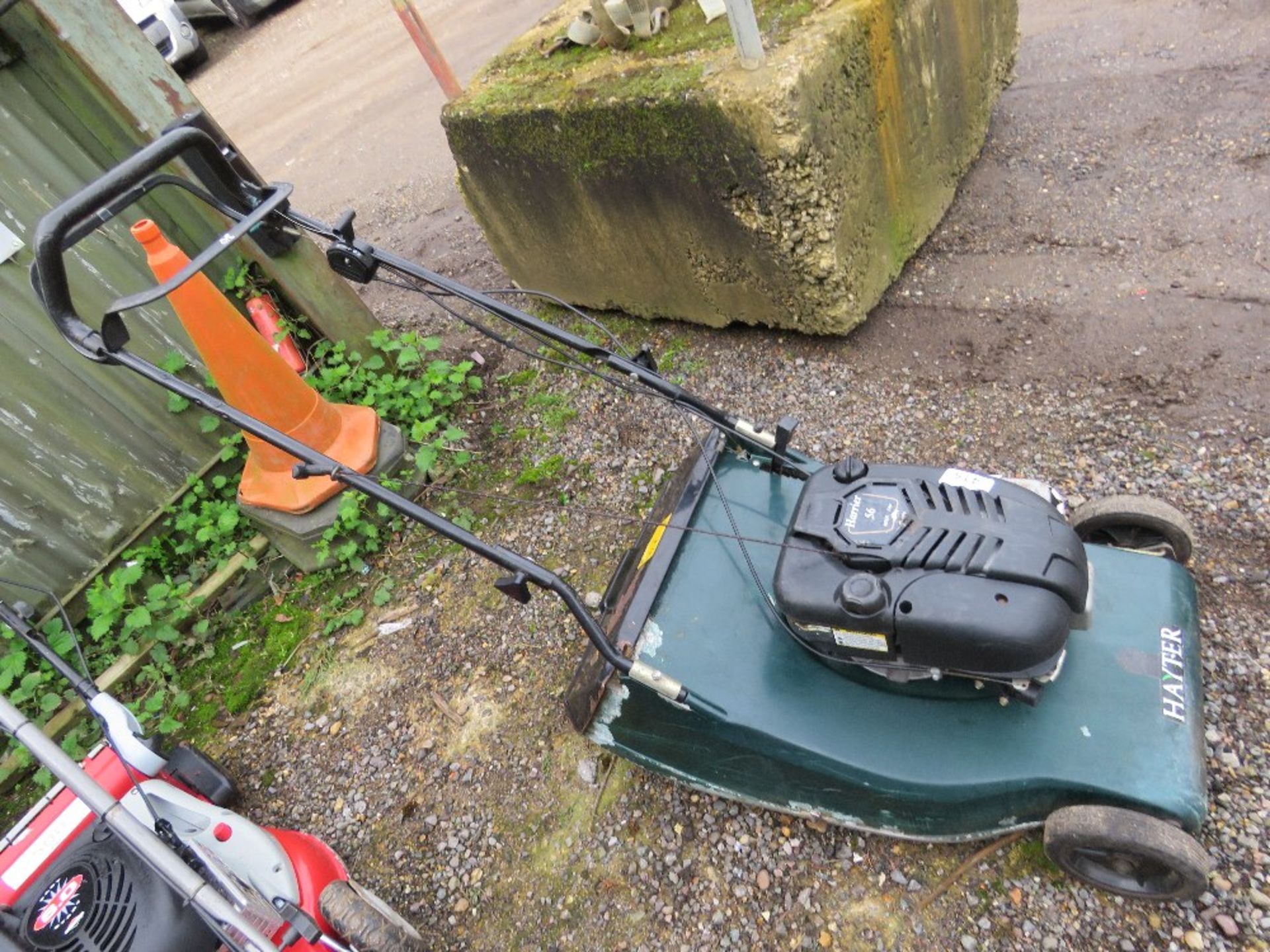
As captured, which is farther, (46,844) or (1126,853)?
(46,844)

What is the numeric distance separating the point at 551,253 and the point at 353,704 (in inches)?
85.7

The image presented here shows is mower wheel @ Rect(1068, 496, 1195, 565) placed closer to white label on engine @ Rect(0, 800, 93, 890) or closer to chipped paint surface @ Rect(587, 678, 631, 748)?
chipped paint surface @ Rect(587, 678, 631, 748)

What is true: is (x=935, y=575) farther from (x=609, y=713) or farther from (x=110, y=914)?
(x=110, y=914)

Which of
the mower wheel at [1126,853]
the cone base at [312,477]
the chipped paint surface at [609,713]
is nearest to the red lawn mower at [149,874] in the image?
the chipped paint surface at [609,713]

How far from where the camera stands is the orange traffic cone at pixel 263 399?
265 centimetres

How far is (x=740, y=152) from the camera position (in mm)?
2758

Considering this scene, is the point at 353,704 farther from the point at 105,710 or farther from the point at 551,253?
the point at 551,253

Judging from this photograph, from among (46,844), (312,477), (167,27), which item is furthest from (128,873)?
(167,27)

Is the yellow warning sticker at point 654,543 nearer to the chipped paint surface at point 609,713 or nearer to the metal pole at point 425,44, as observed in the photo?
the chipped paint surface at point 609,713

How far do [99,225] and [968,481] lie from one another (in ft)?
6.79

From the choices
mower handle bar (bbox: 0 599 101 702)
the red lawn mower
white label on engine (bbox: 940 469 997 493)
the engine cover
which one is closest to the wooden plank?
mower handle bar (bbox: 0 599 101 702)

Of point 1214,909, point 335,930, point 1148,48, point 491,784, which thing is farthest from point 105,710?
point 1148,48

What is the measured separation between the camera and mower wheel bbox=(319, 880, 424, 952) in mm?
1952

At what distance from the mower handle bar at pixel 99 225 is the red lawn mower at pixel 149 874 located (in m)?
0.94
